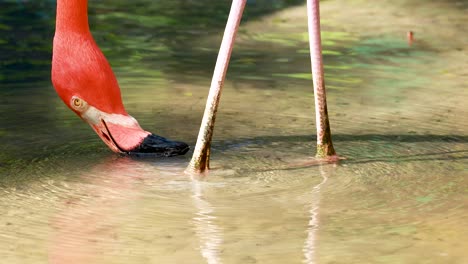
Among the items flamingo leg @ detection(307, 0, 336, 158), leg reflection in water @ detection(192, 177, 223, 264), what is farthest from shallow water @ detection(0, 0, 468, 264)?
flamingo leg @ detection(307, 0, 336, 158)

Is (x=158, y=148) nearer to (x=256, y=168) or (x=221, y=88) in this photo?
(x=256, y=168)

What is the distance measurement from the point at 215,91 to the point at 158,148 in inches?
21.7

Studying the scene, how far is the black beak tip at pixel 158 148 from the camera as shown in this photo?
4.64 metres

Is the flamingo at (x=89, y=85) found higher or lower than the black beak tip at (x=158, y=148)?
higher

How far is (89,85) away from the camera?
4520 mm

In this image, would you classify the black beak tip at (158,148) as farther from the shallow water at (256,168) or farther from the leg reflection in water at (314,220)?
the leg reflection in water at (314,220)

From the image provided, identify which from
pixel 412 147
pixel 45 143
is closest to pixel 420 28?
pixel 412 147

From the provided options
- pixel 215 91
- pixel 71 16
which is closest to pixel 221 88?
pixel 215 91

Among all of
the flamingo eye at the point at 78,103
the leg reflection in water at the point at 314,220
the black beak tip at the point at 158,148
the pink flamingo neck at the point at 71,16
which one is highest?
the pink flamingo neck at the point at 71,16

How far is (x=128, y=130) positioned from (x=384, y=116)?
1466mm

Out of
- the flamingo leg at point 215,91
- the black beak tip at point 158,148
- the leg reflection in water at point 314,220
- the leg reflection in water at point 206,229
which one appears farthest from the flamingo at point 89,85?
the leg reflection in water at point 314,220

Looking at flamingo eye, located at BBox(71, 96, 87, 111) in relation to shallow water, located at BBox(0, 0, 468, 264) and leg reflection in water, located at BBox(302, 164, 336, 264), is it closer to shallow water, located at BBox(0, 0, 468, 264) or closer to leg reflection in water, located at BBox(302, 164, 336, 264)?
shallow water, located at BBox(0, 0, 468, 264)

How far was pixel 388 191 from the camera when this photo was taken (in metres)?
4.20

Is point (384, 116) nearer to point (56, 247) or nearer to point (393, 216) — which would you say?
point (393, 216)
